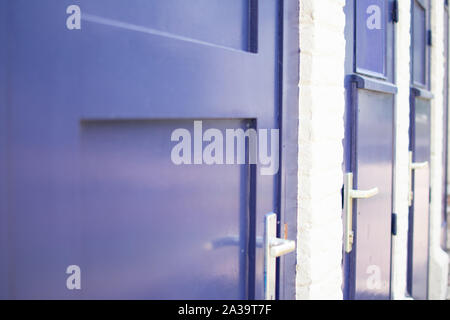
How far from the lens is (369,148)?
2322mm

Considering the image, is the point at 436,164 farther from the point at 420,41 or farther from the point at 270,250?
the point at 270,250

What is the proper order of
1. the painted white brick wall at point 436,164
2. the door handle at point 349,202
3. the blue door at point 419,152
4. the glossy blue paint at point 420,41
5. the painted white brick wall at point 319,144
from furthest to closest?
the painted white brick wall at point 436,164, the glossy blue paint at point 420,41, the blue door at point 419,152, the door handle at point 349,202, the painted white brick wall at point 319,144

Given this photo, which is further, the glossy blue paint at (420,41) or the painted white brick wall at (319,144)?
the glossy blue paint at (420,41)

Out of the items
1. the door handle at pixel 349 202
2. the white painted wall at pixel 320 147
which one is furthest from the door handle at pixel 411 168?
the white painted wall at pixel 320 147

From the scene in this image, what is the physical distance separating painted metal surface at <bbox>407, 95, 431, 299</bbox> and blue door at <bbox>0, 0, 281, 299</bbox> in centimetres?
222

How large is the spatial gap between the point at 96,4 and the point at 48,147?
26 cm

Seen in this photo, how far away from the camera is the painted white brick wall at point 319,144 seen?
154cm

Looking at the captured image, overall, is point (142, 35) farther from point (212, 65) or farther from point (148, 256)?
point (148, 256)

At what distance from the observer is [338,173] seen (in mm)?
1826

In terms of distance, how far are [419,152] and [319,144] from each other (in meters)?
2.15

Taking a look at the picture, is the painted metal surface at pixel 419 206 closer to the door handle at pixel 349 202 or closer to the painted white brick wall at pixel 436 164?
the painted white brick wall at pixel 436 164

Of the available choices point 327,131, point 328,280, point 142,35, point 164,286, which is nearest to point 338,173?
point 327,131

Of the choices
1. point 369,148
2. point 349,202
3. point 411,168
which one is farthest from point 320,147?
point 411,168

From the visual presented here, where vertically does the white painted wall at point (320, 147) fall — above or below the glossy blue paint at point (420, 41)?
below
